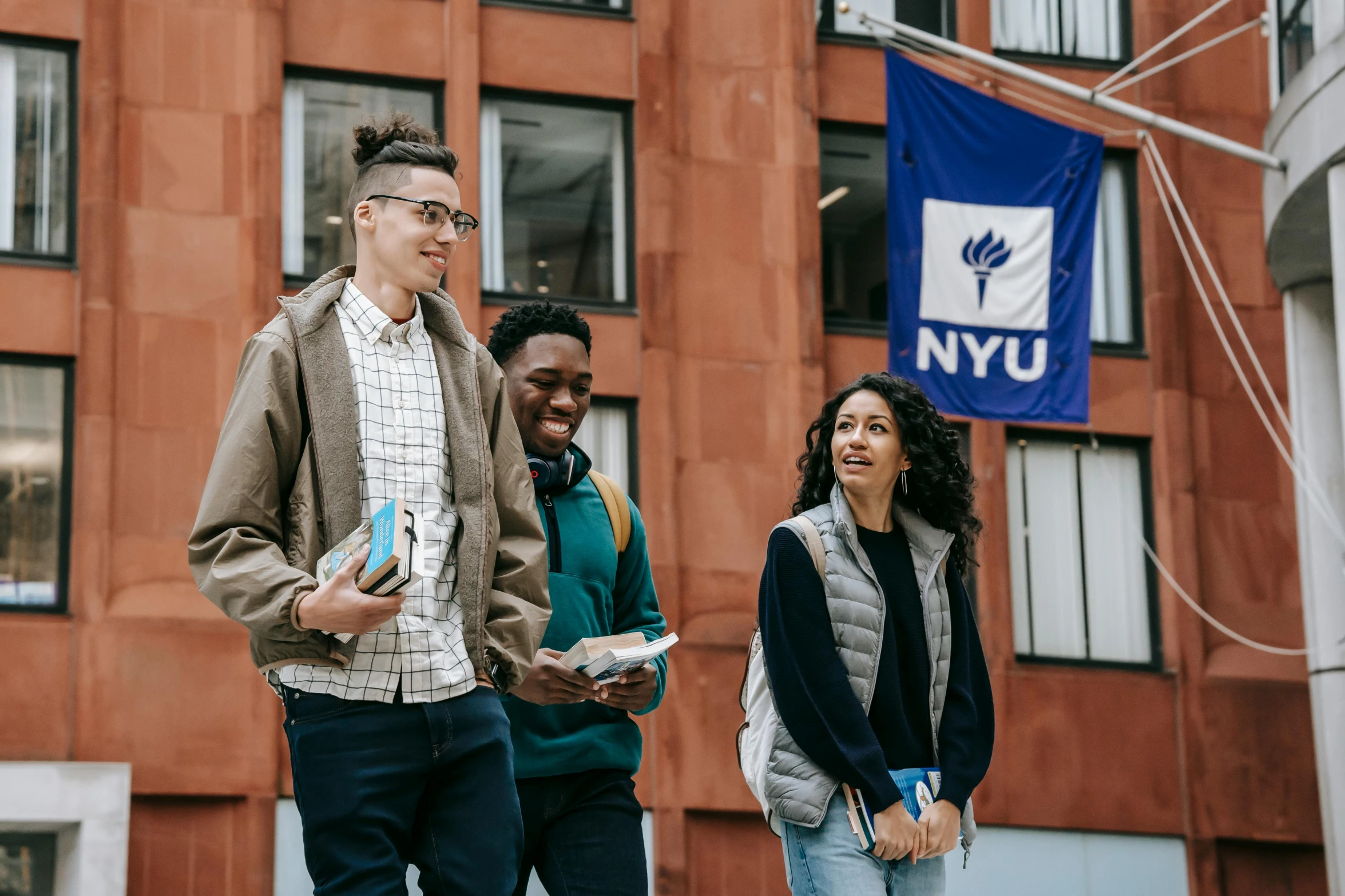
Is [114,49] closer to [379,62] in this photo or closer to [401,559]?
[379,62]

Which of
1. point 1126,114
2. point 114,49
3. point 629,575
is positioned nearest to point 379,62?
point 114,49

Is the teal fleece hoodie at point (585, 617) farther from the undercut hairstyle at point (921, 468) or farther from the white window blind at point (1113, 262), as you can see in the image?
the white window blind at point (1113, 262)

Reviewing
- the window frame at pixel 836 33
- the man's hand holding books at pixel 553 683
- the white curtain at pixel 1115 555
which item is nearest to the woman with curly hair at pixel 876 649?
the man's hand holding books at pixel 553 683

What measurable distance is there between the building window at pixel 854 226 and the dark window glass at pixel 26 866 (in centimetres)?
914

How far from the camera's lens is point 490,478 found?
4969 mm

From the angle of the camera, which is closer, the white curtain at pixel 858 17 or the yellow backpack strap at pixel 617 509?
the yellow backpack strap at pixel 617 509

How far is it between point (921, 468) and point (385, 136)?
7.46 ft

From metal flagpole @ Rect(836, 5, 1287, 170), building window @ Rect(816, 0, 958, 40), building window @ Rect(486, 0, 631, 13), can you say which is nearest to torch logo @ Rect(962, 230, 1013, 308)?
metal flagpole @ Rect(836, 5, 1287, 170)

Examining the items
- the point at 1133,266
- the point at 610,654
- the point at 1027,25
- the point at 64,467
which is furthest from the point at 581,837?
the point at 1027,25

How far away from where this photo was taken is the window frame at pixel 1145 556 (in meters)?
20.3

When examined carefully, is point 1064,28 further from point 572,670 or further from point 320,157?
point 572,670

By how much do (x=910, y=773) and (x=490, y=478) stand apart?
190cm

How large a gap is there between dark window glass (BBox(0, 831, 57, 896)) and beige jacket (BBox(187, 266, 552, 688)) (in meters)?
13.5

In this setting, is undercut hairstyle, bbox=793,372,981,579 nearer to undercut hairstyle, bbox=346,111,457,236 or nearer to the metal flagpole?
undercut hairstyle, bbox=346,111,457,236
